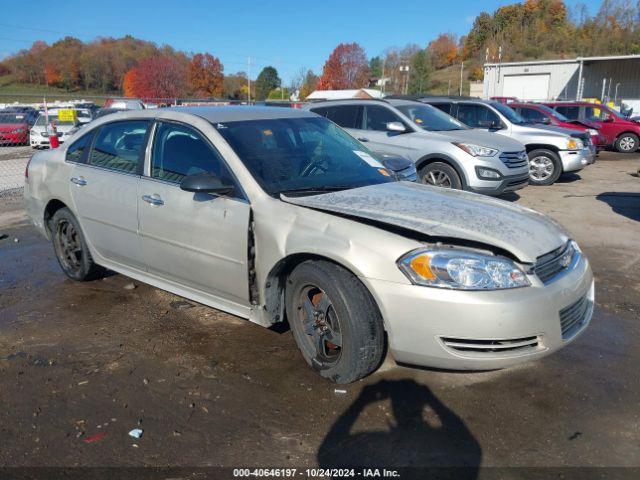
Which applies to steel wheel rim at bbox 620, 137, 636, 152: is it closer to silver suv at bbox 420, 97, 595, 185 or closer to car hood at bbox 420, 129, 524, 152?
silver suv at bbox 420, 97, 595, 185

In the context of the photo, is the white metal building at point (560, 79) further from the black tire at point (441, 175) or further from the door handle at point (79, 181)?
the door handle at point (79, 181)

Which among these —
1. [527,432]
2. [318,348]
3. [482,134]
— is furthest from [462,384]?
[482,134]

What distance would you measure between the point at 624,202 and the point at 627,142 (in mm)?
11417

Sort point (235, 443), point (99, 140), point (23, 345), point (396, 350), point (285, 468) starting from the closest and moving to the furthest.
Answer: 1. point (285, 468)
2. point (235, 443)
3. point (396, 350)
4. point (23, 345)
5. point (99, 140)

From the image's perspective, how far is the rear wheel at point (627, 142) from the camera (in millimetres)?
19000

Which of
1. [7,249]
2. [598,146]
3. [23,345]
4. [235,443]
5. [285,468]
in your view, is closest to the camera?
[285,468]

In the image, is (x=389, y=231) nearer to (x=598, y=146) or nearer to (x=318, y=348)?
(x=318, y=348)

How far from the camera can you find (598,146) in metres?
18.5

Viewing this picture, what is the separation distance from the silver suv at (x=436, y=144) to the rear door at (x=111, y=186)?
4981 millimetres

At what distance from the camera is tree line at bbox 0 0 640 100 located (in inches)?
2438

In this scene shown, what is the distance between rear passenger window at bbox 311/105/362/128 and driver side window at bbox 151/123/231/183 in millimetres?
5766

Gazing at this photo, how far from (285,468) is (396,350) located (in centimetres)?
86

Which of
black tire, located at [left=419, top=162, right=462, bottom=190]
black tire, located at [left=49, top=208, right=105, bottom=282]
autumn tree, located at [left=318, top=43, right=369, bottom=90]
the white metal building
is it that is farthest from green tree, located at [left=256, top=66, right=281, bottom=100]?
black tire, located at [left=49, top=208, right=105, bottom=282]

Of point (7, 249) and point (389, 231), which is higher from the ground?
point (389, 231)
